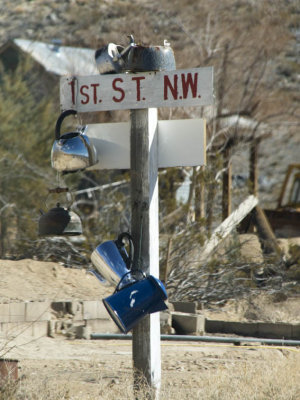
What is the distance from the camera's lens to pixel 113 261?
4.64m

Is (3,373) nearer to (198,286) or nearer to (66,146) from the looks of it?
(66,146)

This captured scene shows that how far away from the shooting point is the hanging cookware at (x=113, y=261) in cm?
461

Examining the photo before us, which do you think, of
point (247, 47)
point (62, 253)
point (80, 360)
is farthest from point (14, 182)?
point (80, 360)

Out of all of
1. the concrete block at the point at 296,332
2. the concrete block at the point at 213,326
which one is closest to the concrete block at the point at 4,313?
the concrete block at the point at 213,326

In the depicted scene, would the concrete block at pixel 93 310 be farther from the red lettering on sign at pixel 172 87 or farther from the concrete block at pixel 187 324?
the red lettering on sign at pixel 172 87

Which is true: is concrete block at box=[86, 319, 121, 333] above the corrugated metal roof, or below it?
below

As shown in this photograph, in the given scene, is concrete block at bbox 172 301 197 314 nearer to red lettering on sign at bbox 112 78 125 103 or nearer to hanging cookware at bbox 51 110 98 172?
hanging cookware at bbox 51 110 98 172

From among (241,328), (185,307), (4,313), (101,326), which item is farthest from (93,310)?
(241,328)

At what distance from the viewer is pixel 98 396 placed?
16.1ft

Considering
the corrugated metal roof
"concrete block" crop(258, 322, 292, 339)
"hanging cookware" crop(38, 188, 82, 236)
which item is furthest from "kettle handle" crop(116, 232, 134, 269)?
the corrugated metal roof

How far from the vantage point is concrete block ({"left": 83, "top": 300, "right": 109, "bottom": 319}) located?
9.39 metres

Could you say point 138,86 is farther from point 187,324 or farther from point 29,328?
point 187,324

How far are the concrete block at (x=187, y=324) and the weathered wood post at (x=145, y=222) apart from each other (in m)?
4.77

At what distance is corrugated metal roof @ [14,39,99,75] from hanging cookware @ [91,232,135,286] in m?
14.9
